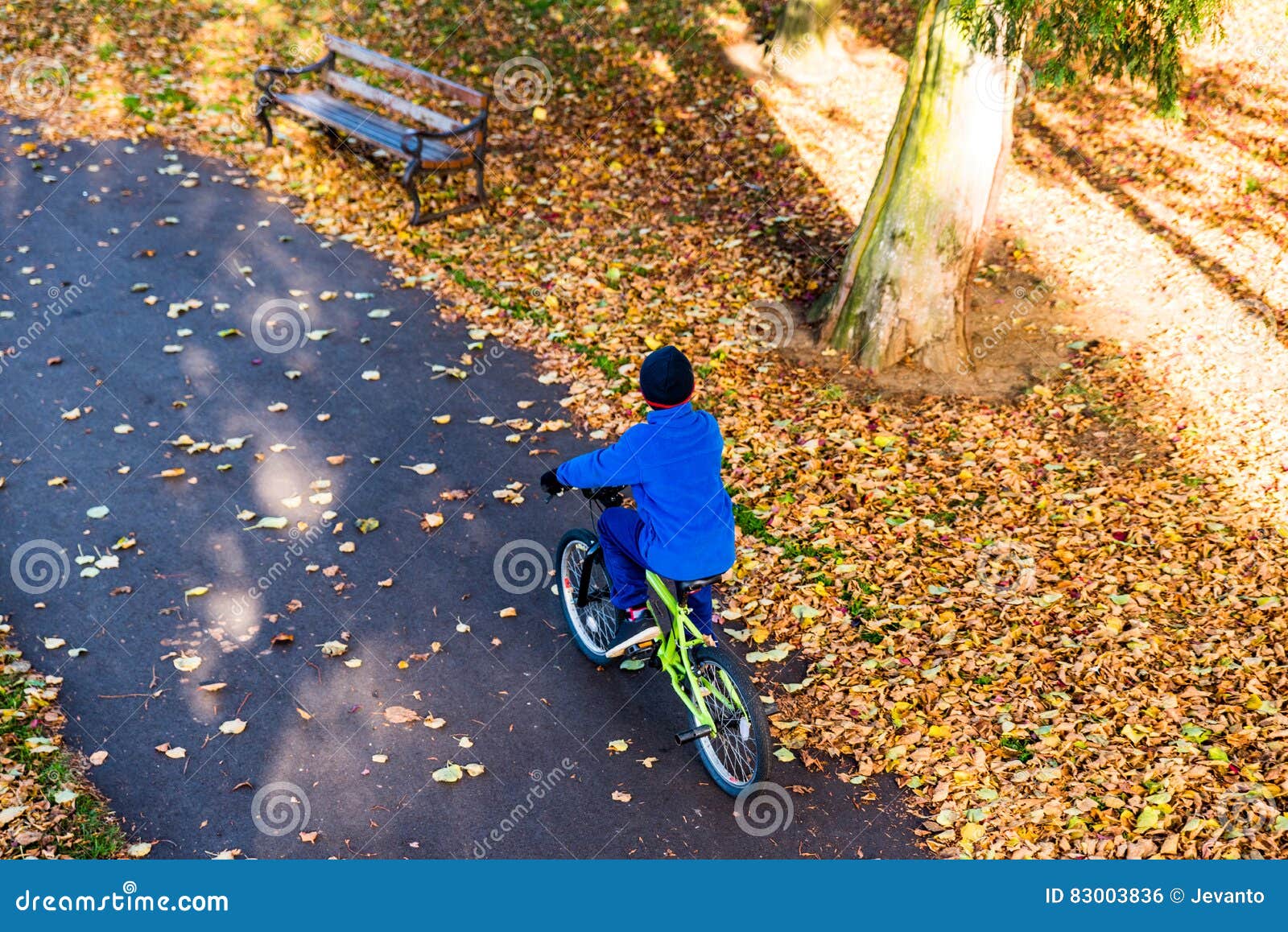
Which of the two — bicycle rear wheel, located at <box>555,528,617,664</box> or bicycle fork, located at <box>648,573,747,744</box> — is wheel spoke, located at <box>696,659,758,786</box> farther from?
bicycle rear wheel, located at <box>555,528,617,664</box>

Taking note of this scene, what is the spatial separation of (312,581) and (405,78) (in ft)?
24.9

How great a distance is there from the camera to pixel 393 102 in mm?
11234

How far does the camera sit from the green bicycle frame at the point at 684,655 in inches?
181

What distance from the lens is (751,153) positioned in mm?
11523

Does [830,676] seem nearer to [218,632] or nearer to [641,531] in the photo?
[641,531]

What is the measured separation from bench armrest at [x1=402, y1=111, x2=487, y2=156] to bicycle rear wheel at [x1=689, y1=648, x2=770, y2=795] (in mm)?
7447

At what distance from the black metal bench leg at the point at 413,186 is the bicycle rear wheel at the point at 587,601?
590 cm

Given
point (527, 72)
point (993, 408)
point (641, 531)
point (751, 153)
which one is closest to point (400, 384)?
point (641, 531)

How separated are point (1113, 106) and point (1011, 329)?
4.96 meters

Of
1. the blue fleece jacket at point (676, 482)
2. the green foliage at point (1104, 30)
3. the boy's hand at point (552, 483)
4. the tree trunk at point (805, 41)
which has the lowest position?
the boy's hand at point (552, 483)

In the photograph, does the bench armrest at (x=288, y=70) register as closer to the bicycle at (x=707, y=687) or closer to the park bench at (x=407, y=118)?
the park bench at (x=407, y=118)

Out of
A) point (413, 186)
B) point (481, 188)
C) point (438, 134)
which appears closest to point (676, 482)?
point (413, 186)

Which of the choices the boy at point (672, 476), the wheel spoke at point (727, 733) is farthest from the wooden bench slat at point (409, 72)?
the wheel spoke at point (727, 733)

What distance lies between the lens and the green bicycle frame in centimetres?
461
